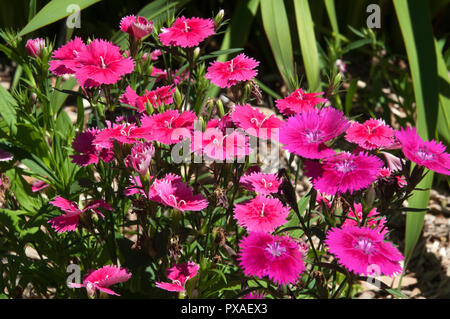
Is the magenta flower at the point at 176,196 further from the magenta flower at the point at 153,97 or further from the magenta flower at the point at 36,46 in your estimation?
the magenta flower at the point at 36,46

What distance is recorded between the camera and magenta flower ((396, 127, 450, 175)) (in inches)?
27.1

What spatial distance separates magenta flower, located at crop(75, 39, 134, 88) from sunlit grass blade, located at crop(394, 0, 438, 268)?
0.71 meters

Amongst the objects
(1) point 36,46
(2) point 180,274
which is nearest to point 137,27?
(1) point 36,46

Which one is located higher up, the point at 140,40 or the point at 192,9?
the point at 192,9

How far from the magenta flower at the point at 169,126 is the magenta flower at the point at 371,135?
0.25 metres

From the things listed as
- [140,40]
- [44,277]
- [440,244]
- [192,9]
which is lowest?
[440,244]

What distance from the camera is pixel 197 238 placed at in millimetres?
898

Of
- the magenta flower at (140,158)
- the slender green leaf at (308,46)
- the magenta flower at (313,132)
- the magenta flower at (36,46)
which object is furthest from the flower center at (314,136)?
the slender green leaf at (308,46)

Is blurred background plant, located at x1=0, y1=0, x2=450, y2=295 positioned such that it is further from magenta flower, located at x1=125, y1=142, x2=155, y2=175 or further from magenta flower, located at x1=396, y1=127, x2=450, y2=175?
magenta flower, located at x1=125, y1=142, x2=155, y2=175

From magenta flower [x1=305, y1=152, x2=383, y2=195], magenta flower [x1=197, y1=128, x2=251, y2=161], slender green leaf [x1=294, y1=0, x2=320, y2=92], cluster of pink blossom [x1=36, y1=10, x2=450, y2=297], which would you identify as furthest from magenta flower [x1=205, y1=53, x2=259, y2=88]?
slender green leaf [x1=294, y1=0, x2=320, y2=92]

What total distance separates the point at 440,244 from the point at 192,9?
Answer: 4.14ft
